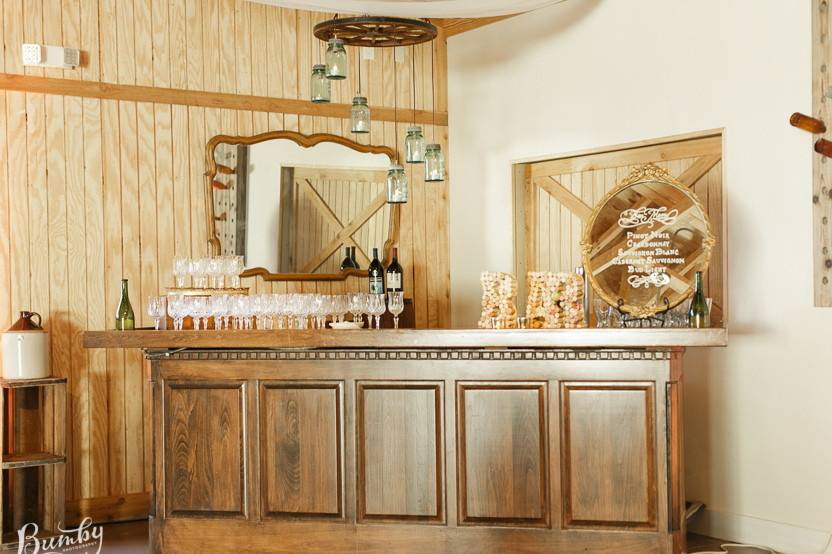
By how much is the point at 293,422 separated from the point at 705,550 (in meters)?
2.29

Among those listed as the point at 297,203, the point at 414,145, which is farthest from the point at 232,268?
the point at 297,203

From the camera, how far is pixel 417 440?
480cm

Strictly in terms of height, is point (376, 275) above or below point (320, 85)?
below

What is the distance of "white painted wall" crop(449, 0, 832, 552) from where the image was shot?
5.39 m

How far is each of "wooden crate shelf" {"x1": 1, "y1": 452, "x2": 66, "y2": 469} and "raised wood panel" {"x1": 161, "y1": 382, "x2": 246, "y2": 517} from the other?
119cm

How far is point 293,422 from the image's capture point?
493 cm

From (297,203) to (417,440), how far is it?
2.73 m

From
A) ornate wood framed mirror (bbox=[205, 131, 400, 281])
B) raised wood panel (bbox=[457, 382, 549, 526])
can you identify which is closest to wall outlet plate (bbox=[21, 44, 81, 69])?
ornate wood framed mirror (bbox=[205, 131, 400, 281])

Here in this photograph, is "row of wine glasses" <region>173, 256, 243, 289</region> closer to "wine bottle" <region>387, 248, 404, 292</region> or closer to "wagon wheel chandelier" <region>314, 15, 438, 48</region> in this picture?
"wagon wheel chandelier" <region>314, 15, 438, 48</region>

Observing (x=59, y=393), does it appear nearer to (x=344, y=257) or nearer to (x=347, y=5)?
(x=344, y=257)

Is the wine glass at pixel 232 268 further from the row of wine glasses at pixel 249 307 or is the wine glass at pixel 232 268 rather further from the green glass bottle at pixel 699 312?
the green glass bottle at pixel 699 312

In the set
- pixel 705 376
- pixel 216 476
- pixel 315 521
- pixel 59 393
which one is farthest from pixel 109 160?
pixel 705 376

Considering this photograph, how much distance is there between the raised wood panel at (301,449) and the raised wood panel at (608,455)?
1061 mm

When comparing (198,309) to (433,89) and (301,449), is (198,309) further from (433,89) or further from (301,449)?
(433,89)
